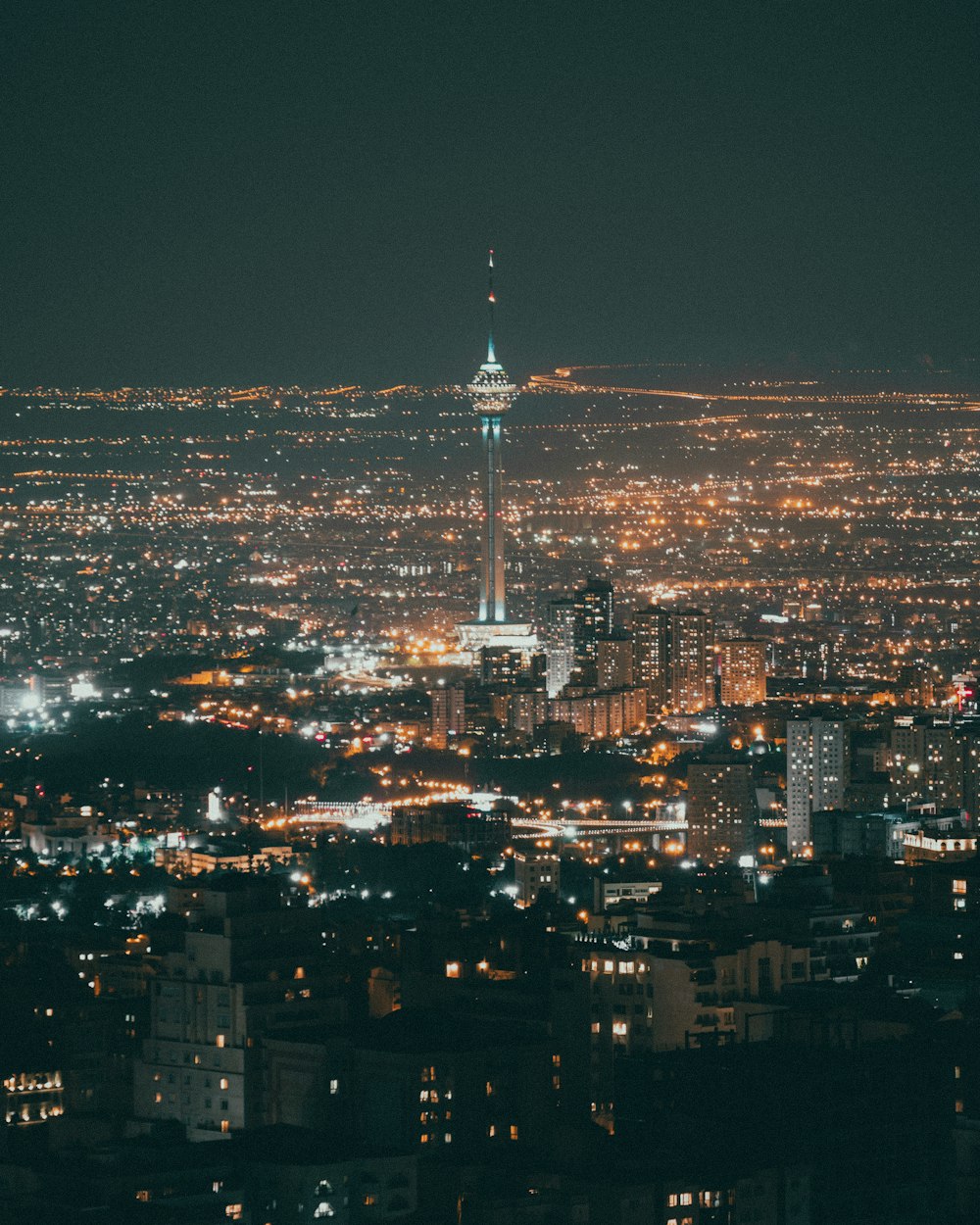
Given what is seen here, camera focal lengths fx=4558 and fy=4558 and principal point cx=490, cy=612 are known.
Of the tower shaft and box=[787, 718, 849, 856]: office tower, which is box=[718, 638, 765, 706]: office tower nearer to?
the tower shaft

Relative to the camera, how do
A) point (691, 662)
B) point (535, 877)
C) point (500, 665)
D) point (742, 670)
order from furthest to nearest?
point (500, 665) < point (691, 662) < point (742, 670) < point (535, 877)

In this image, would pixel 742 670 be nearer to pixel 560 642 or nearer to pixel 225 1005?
pixel 560 642

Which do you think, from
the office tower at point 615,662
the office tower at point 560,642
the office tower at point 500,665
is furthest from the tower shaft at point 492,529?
the office tower at point 615,662

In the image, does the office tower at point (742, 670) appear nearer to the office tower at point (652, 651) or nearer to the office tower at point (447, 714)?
the office tower at point (652, 651)

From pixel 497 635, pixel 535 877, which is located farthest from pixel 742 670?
pixel 535 877

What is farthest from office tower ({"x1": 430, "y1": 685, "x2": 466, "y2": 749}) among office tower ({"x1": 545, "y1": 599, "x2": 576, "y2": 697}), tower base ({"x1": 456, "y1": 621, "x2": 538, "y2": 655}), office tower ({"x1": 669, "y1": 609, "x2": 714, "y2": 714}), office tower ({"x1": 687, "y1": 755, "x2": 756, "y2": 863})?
office tower ({"x1": 687, "y1": 755, "x2": 756, "y2": 863})

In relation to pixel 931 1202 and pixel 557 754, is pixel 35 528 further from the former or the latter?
pixel 931 1202
